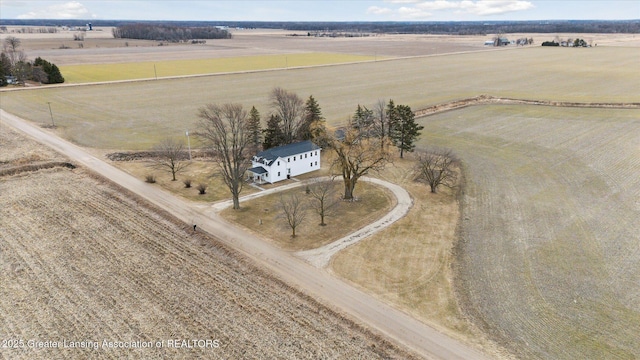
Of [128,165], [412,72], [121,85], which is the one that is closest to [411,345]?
[128,165]

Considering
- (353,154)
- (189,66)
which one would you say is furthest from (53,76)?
(353,154)

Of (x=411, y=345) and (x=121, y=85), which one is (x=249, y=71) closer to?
(x=121, y=85)

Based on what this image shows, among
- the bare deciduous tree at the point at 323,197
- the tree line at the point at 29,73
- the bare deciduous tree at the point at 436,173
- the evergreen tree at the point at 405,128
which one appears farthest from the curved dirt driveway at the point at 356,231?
the tree line at the point at 29,73

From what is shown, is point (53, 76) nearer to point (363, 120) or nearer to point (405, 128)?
point (363, 120)

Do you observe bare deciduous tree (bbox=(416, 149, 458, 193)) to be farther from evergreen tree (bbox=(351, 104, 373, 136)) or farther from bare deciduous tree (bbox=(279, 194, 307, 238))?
bare deciduous tree (bbox=(279, 194, 307, 238))

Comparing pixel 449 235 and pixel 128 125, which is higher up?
pixel 128 125

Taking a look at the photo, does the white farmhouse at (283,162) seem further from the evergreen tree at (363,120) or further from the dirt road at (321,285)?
the dirt road at (321,285)
